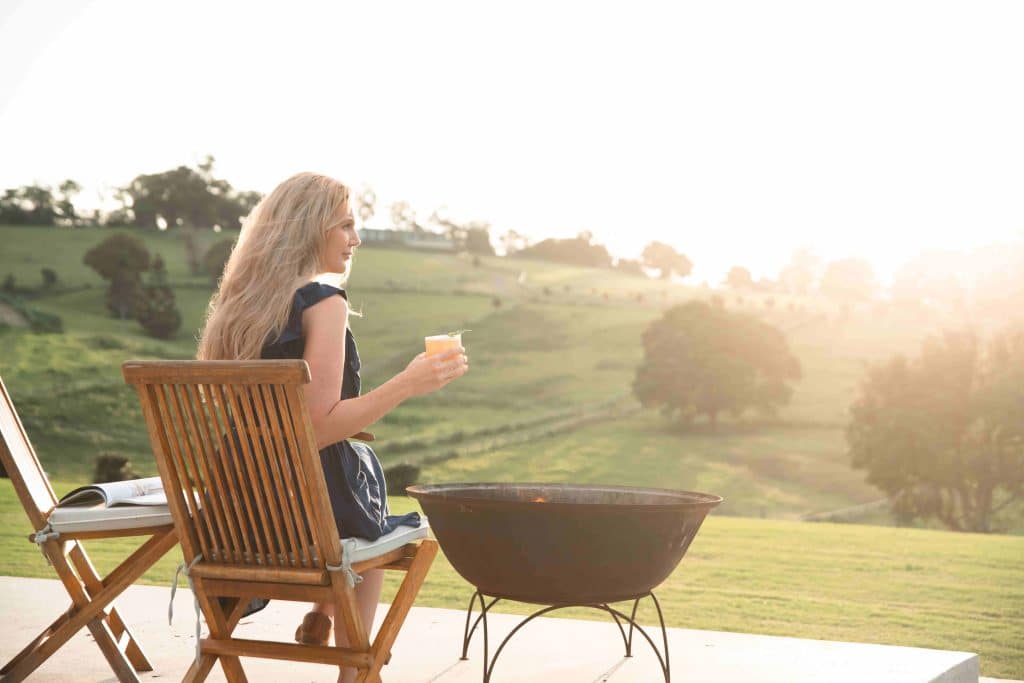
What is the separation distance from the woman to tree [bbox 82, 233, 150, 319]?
26194mm

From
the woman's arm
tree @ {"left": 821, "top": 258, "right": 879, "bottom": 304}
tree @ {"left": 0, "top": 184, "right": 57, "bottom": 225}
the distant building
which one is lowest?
tree @ {"left": 821, "top": 258, "right": 879, "bottom": 304}

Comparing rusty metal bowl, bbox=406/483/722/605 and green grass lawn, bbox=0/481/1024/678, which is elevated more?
rusty metal bowl, bbox=406/483/722/605

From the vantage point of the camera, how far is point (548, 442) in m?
28.1

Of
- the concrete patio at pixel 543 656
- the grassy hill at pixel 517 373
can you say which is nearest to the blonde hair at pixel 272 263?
the concrete patio at pixel 543 656

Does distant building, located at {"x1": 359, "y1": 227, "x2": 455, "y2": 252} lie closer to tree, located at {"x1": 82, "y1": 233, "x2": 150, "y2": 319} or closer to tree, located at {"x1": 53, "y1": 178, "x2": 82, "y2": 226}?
tree, located at {"x1": 82, "y1": 233, "x2": 150, "y2": 319}

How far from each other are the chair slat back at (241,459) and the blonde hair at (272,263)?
214mm

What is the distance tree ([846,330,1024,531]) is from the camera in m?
24.8

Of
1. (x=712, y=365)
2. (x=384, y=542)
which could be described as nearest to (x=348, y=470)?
(x=384, y=542)

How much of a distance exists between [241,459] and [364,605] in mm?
498

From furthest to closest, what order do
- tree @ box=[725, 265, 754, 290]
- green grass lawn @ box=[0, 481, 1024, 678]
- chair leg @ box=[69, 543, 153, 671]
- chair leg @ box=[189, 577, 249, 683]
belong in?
tree @ box=[725, 265, 754, 290]
green grass lawn @ box=[0, 481, 1024, 678]
chair leg @ box=[69, 543, 153, 671]
chair leg @ box=[189, 577, 249, 683]

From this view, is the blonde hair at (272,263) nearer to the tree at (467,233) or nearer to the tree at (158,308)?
the tree at (158,308)

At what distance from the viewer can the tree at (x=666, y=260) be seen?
30.4m

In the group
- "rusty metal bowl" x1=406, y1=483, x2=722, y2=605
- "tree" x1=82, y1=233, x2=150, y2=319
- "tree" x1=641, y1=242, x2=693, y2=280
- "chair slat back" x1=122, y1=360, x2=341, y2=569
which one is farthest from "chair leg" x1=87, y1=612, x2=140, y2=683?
"tree" x1=641, y1=242, x2=693, y2=280

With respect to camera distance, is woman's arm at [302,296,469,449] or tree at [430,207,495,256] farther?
tree at [430,207,495,256]
